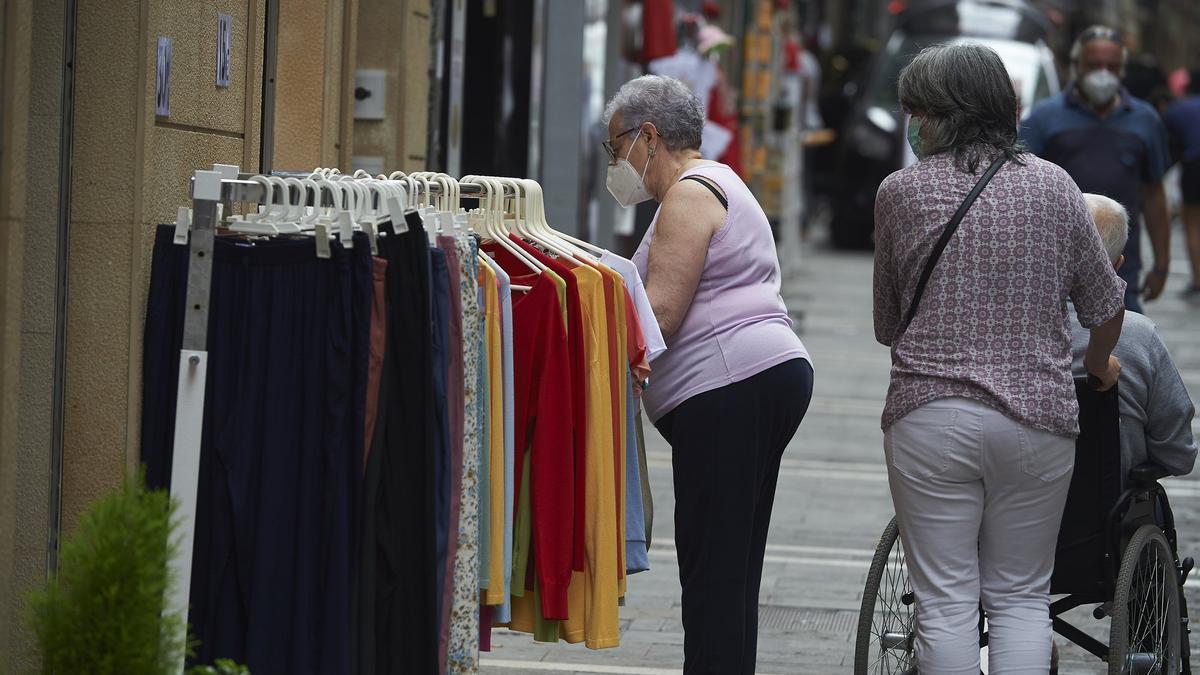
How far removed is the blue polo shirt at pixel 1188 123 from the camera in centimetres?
1669

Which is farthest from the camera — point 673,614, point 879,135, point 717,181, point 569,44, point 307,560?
point 879,135

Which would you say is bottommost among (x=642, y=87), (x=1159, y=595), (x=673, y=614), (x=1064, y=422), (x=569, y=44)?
(x=673, y=614)

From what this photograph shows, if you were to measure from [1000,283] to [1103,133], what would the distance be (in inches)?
175

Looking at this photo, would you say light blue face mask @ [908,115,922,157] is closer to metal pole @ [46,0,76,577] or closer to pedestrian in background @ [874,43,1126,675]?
pedestrian in background @ [874,43,1126,675]

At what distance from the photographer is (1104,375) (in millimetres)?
4480

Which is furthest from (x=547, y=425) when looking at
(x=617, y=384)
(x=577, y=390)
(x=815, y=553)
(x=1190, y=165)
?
(x=1190, y=165)

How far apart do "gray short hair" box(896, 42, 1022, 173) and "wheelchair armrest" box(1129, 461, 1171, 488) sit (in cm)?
97

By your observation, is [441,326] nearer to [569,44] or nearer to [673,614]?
[673,614]

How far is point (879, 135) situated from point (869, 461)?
12.9m

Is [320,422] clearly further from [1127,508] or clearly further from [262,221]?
[1127,508]

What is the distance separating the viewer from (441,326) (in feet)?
13.3

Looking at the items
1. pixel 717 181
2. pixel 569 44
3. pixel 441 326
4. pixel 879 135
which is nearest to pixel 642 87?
pixel 717 181

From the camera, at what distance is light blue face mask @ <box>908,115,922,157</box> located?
14.2ft

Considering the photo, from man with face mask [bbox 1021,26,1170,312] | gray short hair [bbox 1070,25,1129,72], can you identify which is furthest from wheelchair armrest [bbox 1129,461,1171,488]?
gray short hair [bbox 1070,25,1129,72]
